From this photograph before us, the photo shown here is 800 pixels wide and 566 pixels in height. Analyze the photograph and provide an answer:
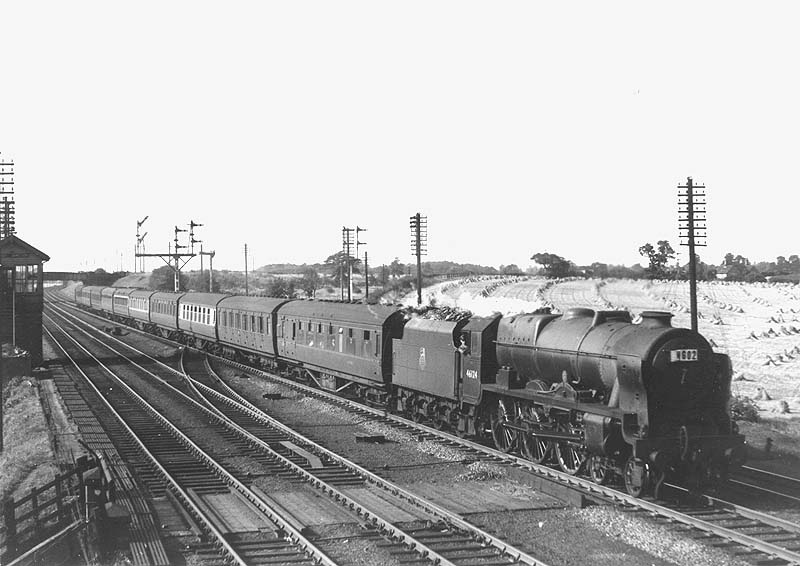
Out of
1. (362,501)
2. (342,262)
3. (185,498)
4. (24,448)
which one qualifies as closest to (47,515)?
(185,498)

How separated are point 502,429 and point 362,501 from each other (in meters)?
4.63

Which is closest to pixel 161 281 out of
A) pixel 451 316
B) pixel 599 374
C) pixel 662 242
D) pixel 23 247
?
pixel 662 242

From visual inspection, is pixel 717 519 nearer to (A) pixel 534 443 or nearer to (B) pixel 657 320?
(B) pixel 657 320

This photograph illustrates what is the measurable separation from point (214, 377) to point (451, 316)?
14420 mm

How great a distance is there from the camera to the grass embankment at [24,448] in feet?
47.6

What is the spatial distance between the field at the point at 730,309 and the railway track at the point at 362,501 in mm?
5613

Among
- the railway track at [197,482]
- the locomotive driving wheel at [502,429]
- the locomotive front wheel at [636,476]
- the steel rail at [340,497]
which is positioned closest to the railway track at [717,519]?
the locomotive front wheel at [636,476]

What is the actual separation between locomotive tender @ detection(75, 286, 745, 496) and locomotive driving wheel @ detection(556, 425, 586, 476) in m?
0.03

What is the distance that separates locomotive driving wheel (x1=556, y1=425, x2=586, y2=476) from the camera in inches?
528

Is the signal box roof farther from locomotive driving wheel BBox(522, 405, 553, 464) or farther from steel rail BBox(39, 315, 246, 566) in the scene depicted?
locomotive driving wheel BBox(522, 405, 553, 464)

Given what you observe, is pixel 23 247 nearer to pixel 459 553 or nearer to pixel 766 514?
pixel 459 553

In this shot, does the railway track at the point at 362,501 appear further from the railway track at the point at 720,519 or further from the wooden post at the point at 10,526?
the wooden post at the point at 10,526

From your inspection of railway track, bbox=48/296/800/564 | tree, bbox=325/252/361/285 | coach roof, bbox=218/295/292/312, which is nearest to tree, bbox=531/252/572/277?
tree, bbox=325/252/361/285

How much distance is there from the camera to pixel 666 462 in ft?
38.3
